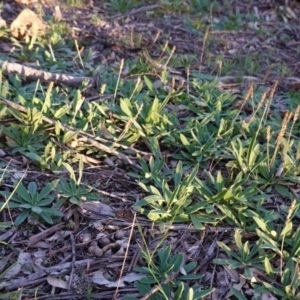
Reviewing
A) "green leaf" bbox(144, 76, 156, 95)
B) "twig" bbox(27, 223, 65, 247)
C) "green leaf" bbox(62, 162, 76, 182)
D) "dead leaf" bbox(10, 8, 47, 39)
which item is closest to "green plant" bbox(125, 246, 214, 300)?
"twig" bbox(27, 223, 65, 247)

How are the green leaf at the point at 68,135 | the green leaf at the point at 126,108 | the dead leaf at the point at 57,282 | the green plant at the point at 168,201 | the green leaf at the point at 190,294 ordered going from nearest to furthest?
the green leaf at the point at 190,294, the dead leaf at the point at 57,282, the green plant at the point at 168,201, the green leaf at the point at 68,135, the green leaf at the point at 126,108

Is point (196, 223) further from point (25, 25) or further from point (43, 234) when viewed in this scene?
point (25, 25)

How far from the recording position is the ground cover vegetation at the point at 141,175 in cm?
204

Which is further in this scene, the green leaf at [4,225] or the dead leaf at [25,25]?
the dead leaf at [25,25]

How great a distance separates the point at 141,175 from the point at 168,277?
2.26 ft

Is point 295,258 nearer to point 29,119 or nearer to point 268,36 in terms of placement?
point 29,119

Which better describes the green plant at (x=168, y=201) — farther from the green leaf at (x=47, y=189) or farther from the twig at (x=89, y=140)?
the green leaf at (x=47, y=189)

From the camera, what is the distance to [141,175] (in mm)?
2545

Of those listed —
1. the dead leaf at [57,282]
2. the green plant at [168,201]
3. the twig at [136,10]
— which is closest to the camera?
the dead leaf at [57,282]

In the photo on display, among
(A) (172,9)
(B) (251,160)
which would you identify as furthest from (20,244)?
(A) (172,9)

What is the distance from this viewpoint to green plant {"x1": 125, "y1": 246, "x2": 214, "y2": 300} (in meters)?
1.92

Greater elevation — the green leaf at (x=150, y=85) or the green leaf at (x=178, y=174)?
the green leaf at (x=150, y=85)

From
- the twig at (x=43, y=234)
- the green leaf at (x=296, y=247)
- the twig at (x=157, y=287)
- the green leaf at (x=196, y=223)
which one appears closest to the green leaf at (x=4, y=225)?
the twig at (x=43, y=234)

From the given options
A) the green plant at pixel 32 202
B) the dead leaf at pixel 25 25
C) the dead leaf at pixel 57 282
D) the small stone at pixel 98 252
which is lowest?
the dead leaf at pixel 57 282
